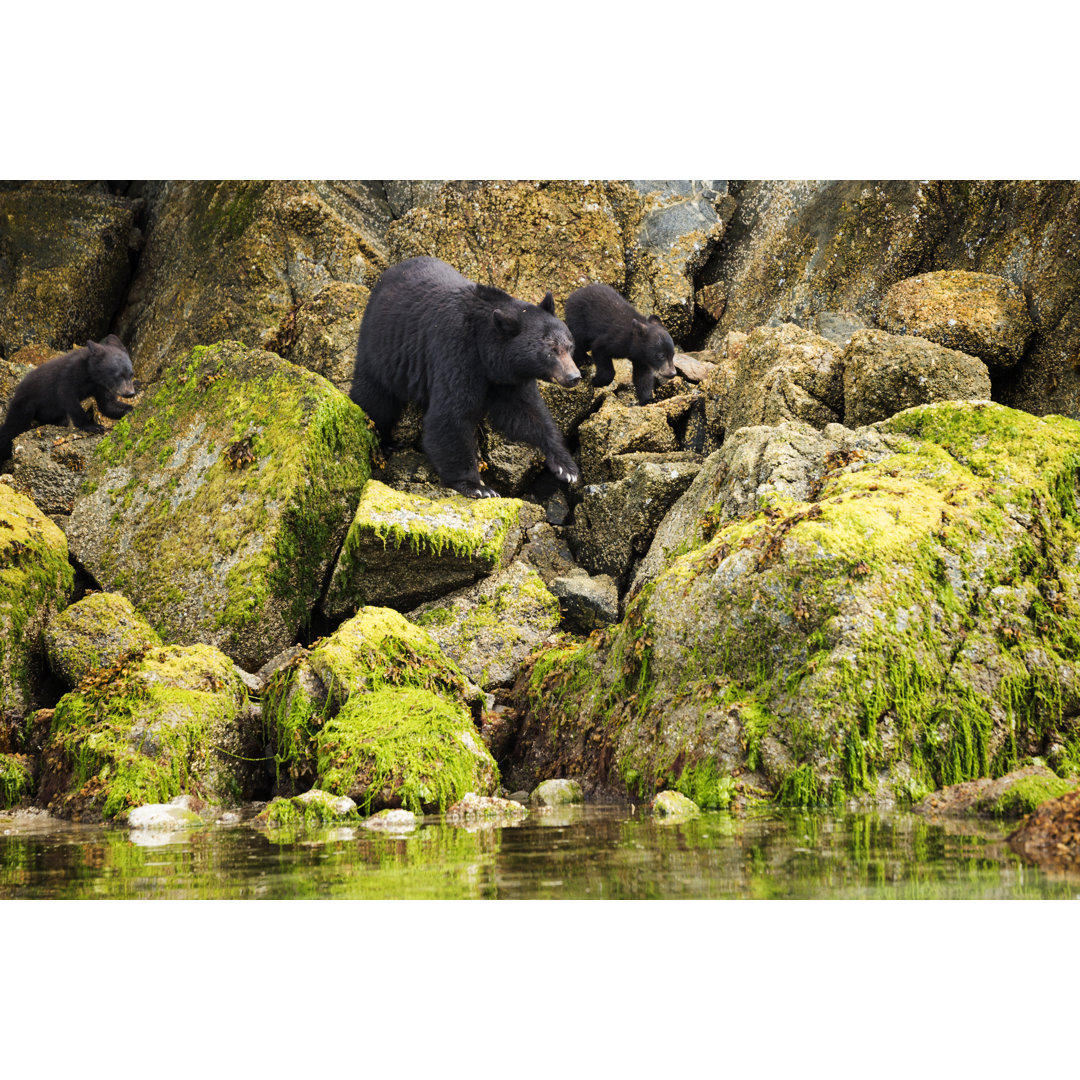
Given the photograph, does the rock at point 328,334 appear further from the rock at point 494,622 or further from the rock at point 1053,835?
the rock at point 1053,835

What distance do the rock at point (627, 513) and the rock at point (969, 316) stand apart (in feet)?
7.68

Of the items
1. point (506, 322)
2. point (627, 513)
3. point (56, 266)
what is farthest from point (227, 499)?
point (56, 266)

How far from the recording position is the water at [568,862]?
3.29 meters

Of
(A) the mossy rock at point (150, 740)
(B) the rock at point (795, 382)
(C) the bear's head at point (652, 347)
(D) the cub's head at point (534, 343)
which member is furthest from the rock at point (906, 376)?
(A) the mossy rock at point (150, 740)

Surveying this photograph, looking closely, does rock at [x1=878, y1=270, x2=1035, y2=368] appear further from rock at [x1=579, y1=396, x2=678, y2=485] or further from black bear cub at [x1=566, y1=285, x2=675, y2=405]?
black bear cub at [x1=566, y1=285, x2=675, y2=405]

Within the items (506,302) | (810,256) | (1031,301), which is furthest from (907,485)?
(810,256)

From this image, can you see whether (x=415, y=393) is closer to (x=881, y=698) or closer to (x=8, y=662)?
(x=8, y=662)

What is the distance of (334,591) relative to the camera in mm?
8109

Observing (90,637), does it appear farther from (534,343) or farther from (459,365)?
(534,343)

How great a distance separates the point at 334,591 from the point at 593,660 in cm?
246

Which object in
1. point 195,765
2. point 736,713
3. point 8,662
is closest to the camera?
point 736,713

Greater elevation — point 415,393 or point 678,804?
point 415,393

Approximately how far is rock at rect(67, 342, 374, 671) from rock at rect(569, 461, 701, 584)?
6.96ft

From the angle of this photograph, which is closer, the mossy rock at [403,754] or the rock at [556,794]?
the mossy rock at [403,754]
